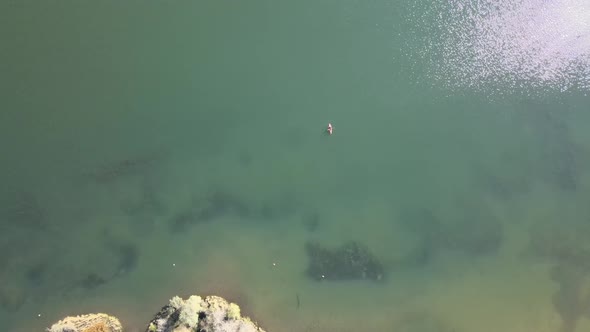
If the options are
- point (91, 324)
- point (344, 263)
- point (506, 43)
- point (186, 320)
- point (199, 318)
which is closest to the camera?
point (186, 320)

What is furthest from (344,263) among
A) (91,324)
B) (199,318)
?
(91,324)

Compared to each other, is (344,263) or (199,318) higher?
(344,263)

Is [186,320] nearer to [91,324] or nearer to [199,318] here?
[199,318]

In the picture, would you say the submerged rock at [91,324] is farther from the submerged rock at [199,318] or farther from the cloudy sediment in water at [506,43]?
the cloudy sediment in water at [506,43]

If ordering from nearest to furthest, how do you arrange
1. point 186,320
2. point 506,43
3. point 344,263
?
point 186,320
point 344,263
point 506,43

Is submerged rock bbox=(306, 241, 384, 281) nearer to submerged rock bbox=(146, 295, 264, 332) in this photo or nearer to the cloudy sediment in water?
submerged rock bbox=(146, 295, 264, 332)

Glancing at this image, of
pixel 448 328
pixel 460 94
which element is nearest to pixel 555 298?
pixel 448 328
